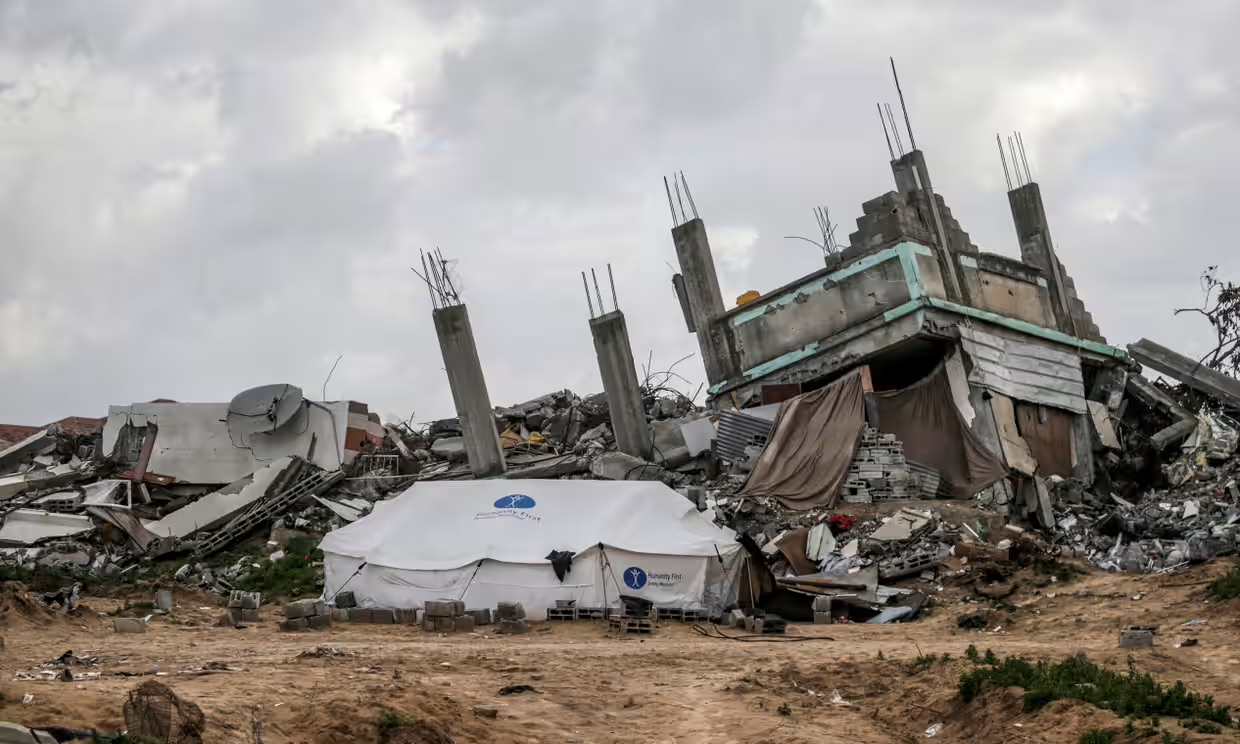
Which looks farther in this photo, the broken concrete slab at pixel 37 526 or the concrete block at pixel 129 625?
the broken concrete slab at pixel 37 526

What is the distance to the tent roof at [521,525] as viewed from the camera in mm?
20109

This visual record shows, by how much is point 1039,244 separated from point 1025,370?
444 cm

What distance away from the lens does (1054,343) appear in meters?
27.3

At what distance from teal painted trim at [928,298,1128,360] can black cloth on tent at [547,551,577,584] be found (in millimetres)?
8752

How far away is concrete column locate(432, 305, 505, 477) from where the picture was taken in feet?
87.3

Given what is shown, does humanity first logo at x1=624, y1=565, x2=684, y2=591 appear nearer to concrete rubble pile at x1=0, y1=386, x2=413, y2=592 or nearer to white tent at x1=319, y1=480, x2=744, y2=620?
white tent at x1=319, y1=480, x2=744, y2=620

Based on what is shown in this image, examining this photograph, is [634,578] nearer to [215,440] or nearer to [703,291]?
[703,291]

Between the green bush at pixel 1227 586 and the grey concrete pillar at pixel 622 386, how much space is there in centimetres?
1297

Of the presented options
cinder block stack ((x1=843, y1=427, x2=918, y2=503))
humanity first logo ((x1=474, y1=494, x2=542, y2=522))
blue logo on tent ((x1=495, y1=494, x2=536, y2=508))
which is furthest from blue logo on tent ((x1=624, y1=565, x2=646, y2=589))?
cinder block stack ((x1=843, y1=427, x2=918, y2=503))

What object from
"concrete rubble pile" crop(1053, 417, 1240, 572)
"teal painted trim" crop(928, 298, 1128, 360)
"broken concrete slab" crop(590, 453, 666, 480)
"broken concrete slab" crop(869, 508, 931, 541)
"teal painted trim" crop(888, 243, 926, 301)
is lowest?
"concrete rubble pile" crop(1053, 417, 1240, 572)

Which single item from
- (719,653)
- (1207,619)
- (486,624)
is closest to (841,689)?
(719,653)

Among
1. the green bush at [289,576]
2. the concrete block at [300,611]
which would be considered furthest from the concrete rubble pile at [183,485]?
the concrete block at [300,611]

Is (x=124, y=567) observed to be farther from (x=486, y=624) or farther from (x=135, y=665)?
(x=135, y=665)

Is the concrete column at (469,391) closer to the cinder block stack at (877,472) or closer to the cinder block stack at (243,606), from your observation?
the cinder block stack at (243,606)
